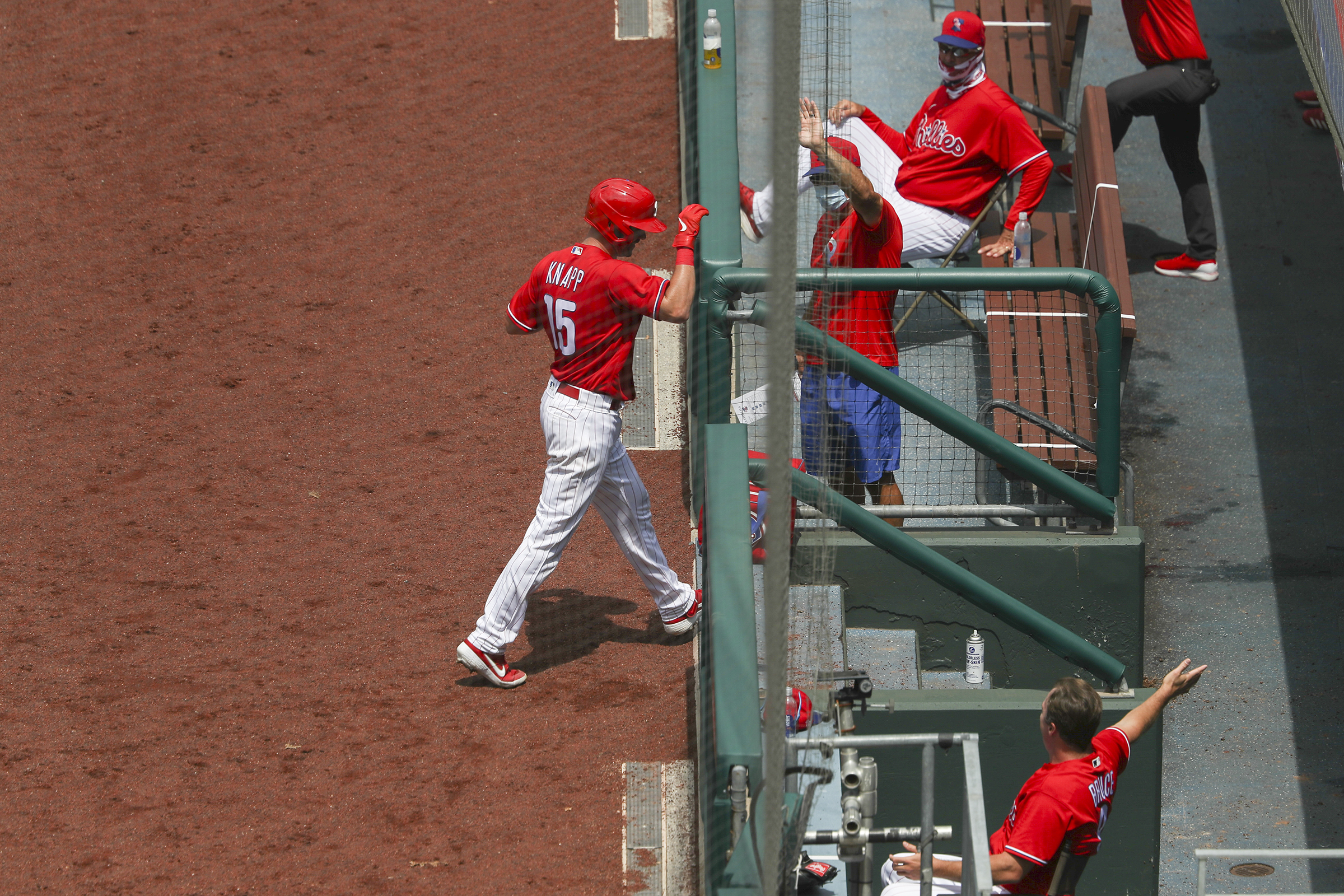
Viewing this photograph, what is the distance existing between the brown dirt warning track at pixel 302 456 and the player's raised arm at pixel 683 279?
134 centimetres

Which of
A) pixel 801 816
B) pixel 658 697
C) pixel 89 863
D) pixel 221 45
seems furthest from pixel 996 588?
pixel 221 45

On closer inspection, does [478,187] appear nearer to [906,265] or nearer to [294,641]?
[906,265]

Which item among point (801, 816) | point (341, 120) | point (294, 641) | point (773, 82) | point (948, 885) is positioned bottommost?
point (948, 885)

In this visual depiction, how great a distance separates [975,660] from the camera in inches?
211

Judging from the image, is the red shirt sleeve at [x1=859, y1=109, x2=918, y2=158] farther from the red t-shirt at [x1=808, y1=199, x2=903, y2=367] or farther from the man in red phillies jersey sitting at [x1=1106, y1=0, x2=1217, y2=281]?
the red t-shirt at [x1=808, y1=199, x2=903, y2=367]

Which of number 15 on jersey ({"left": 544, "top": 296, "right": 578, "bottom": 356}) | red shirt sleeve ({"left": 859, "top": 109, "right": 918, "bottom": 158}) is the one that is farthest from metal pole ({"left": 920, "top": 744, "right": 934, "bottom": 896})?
red shirt sleeve ({"left": 859, "top": 109, "right": 918, "bottom": 158})

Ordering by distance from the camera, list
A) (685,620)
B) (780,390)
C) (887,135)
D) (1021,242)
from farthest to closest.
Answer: (887,135), (1021,242), (685,620), (780,390)

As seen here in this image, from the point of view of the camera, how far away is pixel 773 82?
113 inches

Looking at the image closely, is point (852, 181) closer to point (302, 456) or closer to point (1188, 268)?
point (302, 456)

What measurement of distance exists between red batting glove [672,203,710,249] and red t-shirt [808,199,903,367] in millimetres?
1011

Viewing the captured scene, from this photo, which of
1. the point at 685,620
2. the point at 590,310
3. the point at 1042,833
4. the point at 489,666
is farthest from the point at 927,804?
the point at 590,310

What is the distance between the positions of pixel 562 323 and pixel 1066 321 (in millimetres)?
2871

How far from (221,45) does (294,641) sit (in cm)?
489

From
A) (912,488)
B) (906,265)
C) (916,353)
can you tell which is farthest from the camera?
(906,265)
